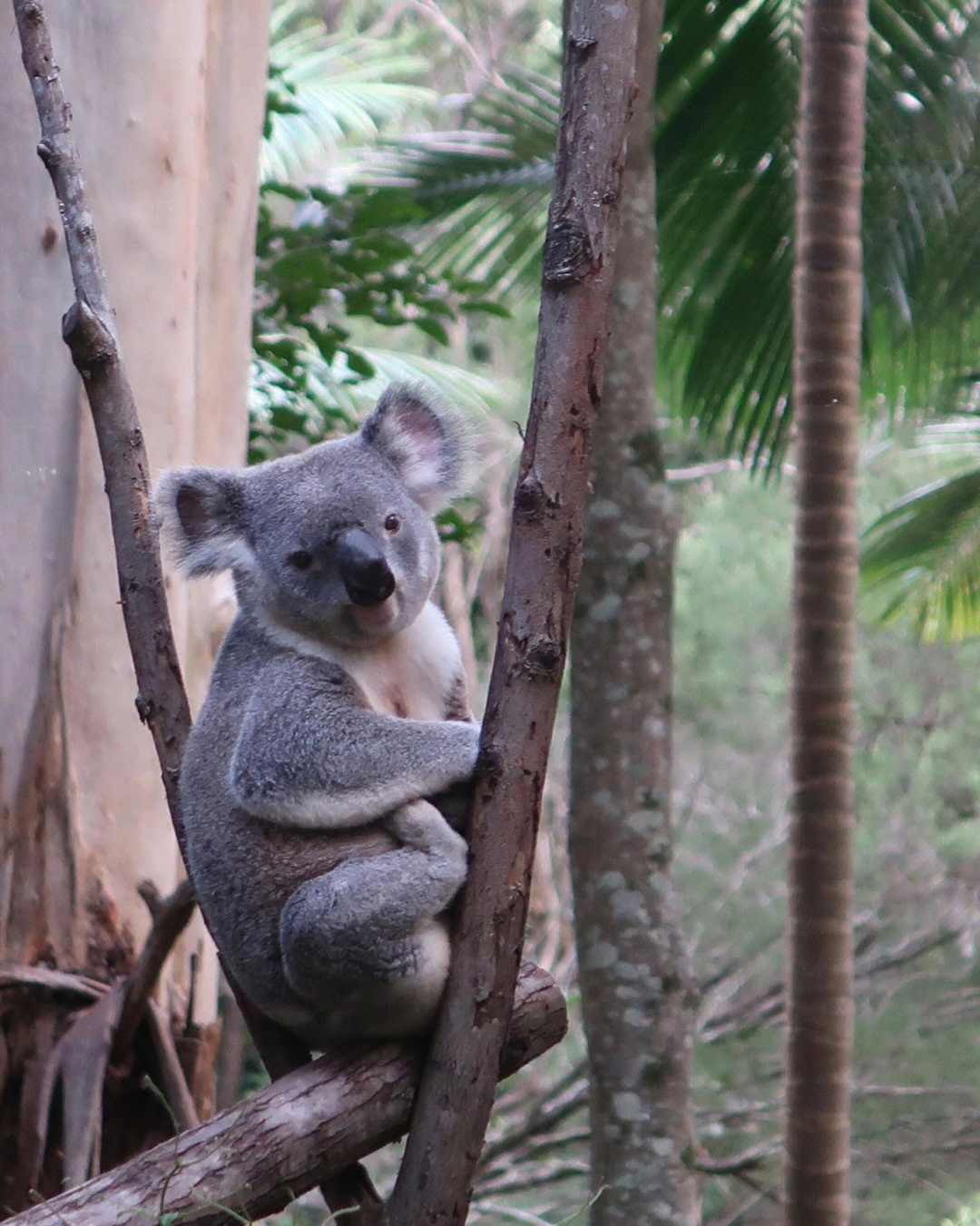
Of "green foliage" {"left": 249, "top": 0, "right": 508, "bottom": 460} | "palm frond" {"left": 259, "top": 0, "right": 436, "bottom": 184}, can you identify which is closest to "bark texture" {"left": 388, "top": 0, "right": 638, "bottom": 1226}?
"green foliage" {"left": 249, "top": 0, "right": 508, "bottom": 460}

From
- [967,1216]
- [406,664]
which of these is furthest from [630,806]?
[967,1216]

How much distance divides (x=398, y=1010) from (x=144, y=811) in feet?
4.55

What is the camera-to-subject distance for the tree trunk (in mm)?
2041

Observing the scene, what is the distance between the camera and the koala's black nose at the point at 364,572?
82.0 inches

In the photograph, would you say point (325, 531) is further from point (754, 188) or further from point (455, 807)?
point (754, 188)

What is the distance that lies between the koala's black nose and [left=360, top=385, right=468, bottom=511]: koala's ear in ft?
1.27

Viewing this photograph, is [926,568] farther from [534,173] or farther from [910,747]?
[534,173]

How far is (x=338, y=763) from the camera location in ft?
6.68

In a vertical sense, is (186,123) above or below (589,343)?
above

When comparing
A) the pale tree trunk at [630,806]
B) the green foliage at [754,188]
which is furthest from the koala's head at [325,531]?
the green foliage at [754,188]

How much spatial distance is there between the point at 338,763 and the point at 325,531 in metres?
0.39

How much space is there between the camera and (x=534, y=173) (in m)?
5.96

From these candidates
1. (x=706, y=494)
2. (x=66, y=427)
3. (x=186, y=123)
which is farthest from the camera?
(x=706, y=494)

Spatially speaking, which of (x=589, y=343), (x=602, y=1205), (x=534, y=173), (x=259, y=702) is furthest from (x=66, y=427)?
(x=534, y=173)
